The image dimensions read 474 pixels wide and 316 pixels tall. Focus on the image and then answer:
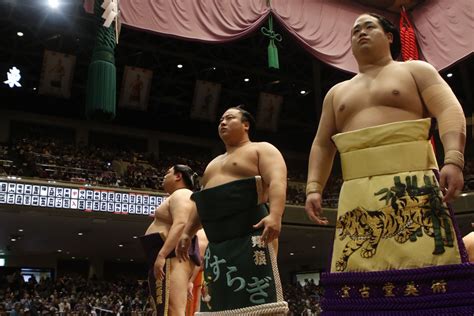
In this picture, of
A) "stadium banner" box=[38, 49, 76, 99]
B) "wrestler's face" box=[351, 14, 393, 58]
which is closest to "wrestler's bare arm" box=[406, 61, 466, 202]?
"wrestler's face" box=[351, 14, 393, 58]

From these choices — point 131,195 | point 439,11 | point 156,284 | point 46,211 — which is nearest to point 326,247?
point 131,195

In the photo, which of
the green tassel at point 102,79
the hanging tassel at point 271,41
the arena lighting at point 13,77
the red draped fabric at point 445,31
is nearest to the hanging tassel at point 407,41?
the red draped fabric at point 445,31

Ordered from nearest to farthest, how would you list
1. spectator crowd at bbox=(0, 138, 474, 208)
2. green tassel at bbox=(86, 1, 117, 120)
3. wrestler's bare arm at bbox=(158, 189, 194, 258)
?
1. wrestler's bare arm at bbox=(158, 189, 194, 258)
2. green tassel at bbox=(86, 1, 117, 120)
3. spectator crowd at bbox=(0, 138, 474, 208)

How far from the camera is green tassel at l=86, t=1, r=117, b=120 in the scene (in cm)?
374

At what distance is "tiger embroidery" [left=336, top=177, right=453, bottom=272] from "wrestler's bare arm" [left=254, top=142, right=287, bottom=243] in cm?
42

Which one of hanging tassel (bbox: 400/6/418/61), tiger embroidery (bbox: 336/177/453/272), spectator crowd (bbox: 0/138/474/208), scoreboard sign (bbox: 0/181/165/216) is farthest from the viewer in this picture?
spectator crowd (bbox: 0/138/474/208)

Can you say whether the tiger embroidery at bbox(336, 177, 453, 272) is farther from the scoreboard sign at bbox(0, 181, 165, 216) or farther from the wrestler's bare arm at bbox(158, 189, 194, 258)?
the scoreboard sign at bbox(0, 181, 165, 216)

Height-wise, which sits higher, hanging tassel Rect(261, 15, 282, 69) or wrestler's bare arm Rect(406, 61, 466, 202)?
hanging tassel Rect(261, 15, 282, 69)

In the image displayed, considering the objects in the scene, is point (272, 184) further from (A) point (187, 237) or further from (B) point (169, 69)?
(B) point (169, 69)

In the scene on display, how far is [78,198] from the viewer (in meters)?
10.5

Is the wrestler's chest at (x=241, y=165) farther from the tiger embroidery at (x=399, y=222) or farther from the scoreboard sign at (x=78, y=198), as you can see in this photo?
the scoreboard sign at (x=78, y=198)

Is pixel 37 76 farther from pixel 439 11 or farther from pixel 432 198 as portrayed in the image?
pixel 432 198

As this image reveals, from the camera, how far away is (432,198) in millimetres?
1497

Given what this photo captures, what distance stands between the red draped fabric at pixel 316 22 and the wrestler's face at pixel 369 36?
375 cm
